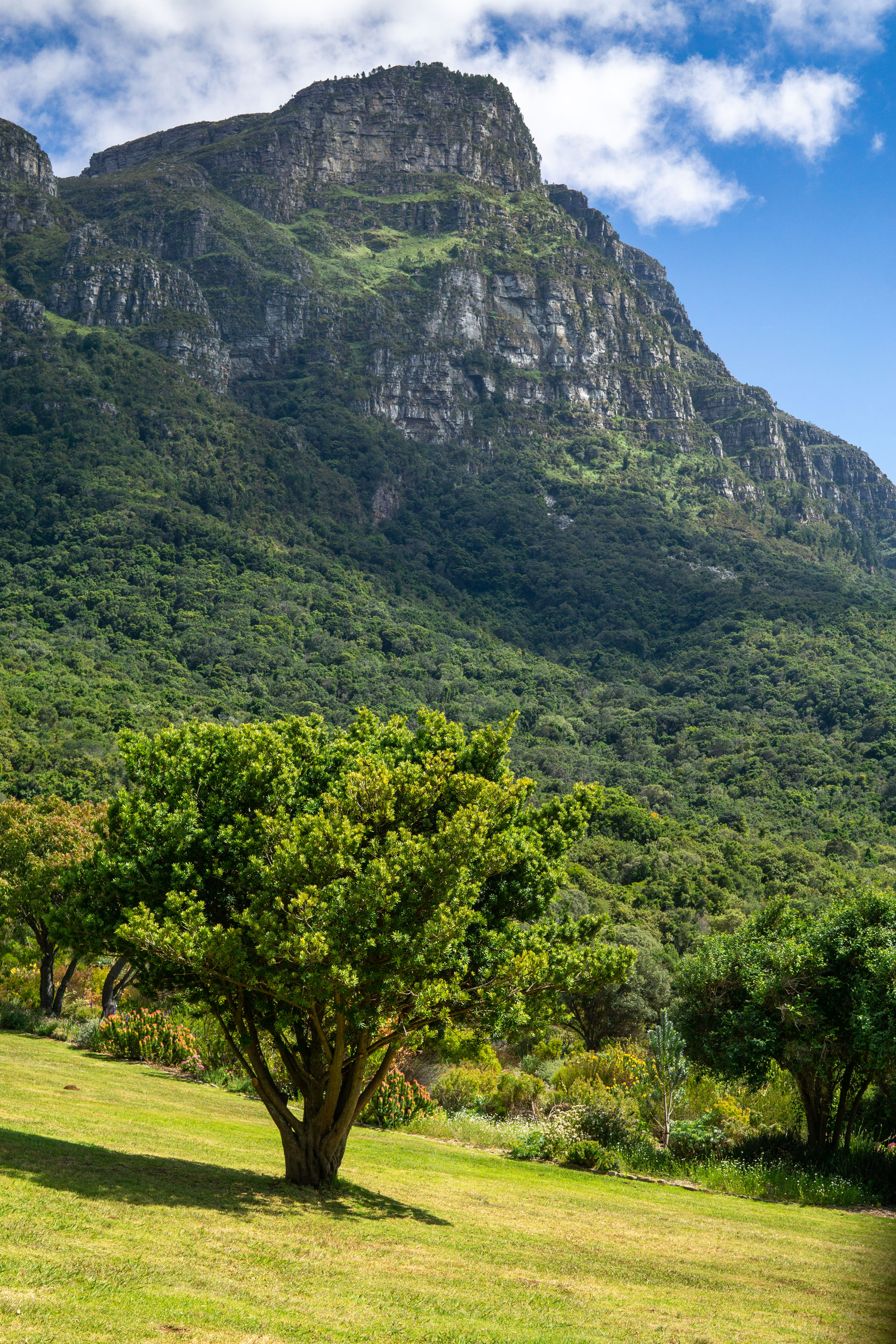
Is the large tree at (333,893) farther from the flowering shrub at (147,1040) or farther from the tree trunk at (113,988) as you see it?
the tree trunk at (113,988)

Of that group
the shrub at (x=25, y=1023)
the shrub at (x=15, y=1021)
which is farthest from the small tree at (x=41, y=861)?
the shrub at (x=15, y=1021)

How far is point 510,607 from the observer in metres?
170

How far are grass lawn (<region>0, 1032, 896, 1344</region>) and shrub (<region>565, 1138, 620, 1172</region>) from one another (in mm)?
2337

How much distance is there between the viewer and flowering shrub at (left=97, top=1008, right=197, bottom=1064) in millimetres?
25391

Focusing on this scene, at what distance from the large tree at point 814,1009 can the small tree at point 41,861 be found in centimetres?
1734

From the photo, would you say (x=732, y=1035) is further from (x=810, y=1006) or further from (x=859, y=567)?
(x=859, y=567)

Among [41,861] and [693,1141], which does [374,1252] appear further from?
[41,861]

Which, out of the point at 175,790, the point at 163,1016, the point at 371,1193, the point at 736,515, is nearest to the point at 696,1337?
the point at 371,1193

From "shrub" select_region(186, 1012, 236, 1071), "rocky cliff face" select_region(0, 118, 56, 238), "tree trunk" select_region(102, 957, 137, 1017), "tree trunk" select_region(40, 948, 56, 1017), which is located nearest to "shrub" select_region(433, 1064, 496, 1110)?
"shrub" select_region(186, 1012, 236, 1071)

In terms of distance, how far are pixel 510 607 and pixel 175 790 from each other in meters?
158

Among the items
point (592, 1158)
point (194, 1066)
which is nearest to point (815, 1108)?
point (592, 1158)

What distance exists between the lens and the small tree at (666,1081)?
70.2 ft

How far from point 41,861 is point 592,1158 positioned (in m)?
19.0

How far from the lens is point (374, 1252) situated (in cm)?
1010
